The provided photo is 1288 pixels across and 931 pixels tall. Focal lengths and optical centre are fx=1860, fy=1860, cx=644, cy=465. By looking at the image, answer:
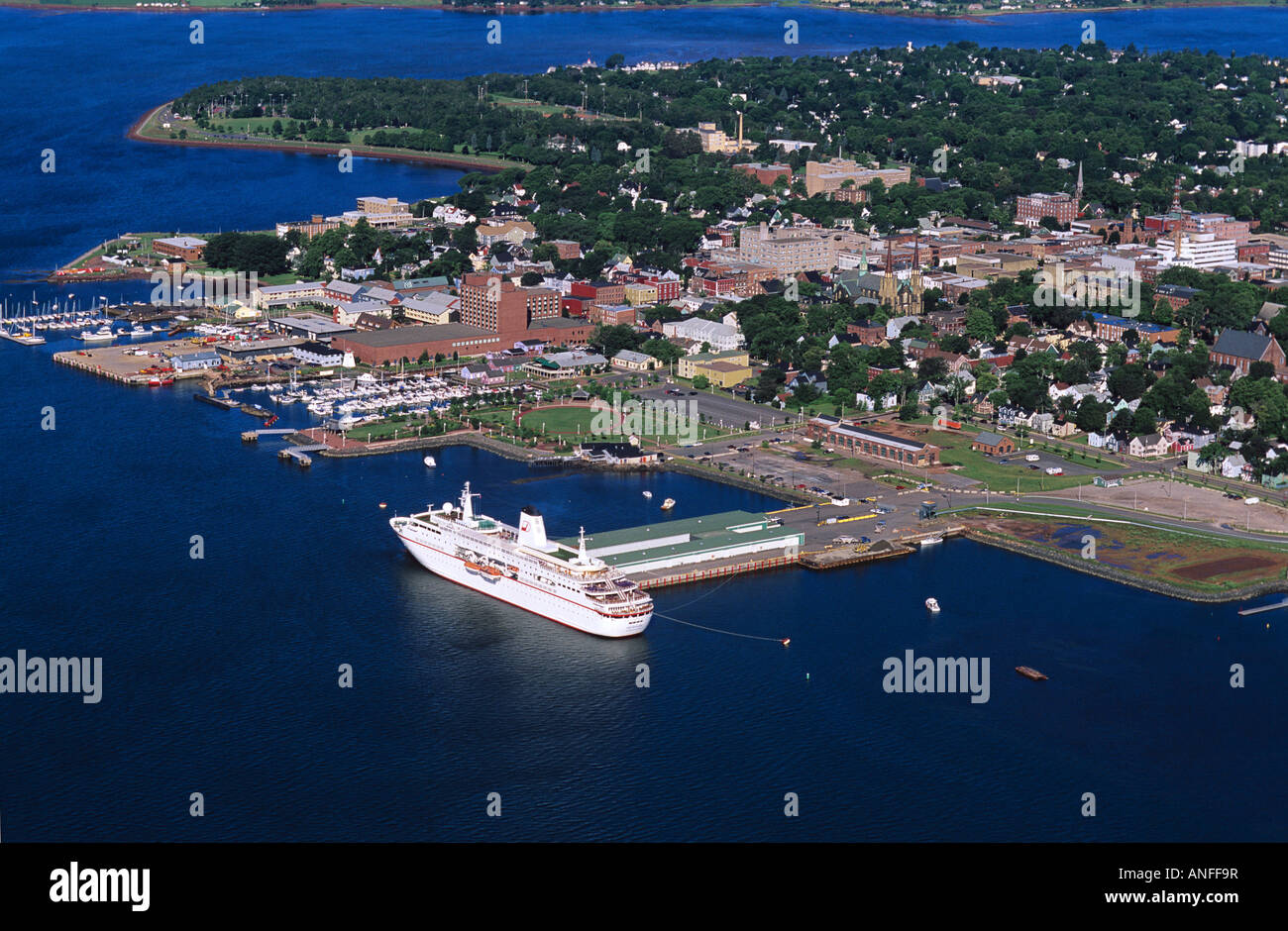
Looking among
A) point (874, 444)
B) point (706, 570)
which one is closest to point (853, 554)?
point (706, 570)

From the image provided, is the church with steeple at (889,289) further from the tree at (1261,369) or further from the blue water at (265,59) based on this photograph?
the blue water at (265,59)

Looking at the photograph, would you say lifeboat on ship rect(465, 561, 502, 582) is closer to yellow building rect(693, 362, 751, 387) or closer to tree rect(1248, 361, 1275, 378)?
yellow building rect(693, 362, 751, 387)

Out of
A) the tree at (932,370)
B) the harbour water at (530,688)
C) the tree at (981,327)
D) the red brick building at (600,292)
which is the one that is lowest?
the harbour water at (530,688)

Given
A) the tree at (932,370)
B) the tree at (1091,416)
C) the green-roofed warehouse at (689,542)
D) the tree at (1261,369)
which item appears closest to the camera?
the green-roofed warehouse at (689,542)

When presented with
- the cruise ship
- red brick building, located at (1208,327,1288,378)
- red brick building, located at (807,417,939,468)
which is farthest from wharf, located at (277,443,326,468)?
red brick building, located at (1208,327,1288,378)

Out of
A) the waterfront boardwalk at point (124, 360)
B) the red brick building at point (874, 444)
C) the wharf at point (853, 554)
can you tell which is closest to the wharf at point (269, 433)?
the waterfront boardwalk at point (124, 360)

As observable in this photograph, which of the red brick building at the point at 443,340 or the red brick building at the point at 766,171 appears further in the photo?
the red brick building at the point at 766,171
